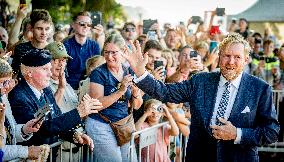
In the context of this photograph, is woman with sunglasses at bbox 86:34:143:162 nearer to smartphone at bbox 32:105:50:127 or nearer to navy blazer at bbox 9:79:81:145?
navy blazer at bbox 9:79:81:145

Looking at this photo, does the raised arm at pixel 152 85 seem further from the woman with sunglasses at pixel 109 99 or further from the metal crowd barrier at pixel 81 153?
the metal crowd barrier at pixel 81 153

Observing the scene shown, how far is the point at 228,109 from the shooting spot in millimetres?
4164

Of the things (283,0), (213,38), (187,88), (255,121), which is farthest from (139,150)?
(283,0)

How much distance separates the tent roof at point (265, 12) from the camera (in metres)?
15.6

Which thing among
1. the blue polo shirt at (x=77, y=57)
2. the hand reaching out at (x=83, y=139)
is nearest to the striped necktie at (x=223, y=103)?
the hand reaching out at (x=83, y=139)

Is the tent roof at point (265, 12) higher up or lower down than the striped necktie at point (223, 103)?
higher up

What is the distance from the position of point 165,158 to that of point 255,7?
456 inches

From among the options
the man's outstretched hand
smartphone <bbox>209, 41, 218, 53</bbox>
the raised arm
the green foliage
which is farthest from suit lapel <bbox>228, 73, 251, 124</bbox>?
the green foliage

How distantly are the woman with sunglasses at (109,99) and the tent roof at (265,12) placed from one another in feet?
Answer: 36.6

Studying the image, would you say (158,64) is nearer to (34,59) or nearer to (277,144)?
(34,59)

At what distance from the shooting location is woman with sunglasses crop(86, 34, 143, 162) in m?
5.12

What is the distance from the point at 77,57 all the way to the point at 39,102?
2.47 metres

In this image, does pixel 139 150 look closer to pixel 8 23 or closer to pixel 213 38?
pixel 213 38

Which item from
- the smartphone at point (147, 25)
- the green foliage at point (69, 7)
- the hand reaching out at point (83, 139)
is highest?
the green foliage at point (69, 7)
